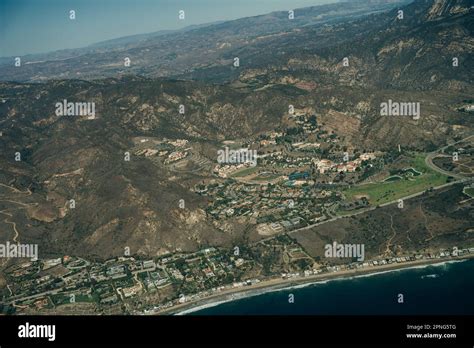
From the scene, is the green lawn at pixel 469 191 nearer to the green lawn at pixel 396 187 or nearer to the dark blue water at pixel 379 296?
the green lawn at pixel 396 187

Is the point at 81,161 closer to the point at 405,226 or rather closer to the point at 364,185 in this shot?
the point at 364,185

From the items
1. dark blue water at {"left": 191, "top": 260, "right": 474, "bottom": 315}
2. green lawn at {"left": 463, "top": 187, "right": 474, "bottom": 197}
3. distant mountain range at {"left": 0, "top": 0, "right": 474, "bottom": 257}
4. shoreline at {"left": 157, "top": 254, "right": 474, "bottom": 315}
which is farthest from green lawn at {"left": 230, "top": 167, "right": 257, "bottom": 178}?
dark blue water at {"left": 191, "top": 260, "right": 474, "bottom": 315}

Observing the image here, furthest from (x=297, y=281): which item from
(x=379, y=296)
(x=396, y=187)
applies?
(x=396, y=187)

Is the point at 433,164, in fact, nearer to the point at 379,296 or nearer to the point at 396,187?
the point at 396,187

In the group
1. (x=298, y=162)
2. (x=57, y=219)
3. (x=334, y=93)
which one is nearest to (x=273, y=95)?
(x=334, y=93)

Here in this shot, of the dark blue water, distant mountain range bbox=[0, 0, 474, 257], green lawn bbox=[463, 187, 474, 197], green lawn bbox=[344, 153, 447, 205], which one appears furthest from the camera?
green lawn bbox=[344, 153, 447, 205]

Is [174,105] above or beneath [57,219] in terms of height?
above

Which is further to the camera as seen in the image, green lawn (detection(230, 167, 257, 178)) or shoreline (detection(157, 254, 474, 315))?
green lawn (detection(230, 167, 257, 178))

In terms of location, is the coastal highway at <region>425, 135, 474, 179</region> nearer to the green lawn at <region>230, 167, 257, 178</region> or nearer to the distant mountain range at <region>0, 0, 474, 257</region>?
the distant mountain range at <region>0, 0, 474, 257</region>
